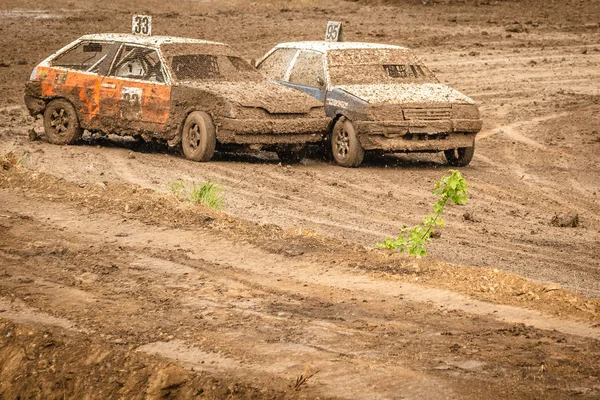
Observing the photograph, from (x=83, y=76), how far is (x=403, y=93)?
415 cm

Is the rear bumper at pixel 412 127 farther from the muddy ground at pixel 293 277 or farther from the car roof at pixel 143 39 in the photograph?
the car roof at pixel 143 39

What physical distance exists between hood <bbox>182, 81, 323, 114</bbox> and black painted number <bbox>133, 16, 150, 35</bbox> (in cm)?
204

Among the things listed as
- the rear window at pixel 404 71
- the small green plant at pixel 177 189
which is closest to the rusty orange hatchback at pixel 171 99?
the rear window at pixel 404 71

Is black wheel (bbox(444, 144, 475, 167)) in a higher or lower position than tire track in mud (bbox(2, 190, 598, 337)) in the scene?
lower

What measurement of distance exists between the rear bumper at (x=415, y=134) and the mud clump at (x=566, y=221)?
3.05 metres

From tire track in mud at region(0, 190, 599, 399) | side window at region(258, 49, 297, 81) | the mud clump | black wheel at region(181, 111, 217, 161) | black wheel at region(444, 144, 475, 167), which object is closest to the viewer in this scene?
tire track in mud at region(0, 190, 599, 399)

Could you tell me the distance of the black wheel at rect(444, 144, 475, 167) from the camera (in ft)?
55.1

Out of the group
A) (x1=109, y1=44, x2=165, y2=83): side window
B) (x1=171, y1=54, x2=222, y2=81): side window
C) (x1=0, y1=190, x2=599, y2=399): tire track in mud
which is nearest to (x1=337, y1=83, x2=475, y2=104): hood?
(x1=171, y1=54, x2=222, y2=81): side window

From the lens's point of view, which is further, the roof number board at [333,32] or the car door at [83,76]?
the roof number board at [333,32]

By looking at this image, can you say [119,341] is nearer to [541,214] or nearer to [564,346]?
[564,346]

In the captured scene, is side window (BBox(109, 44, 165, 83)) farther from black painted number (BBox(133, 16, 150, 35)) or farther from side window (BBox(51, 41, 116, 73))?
black painted number (BBox(133, 16, 150, 35))

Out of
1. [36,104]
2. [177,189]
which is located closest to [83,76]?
[36,104]

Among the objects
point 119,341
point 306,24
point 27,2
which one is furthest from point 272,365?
point 27,2

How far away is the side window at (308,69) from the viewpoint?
16594mm
